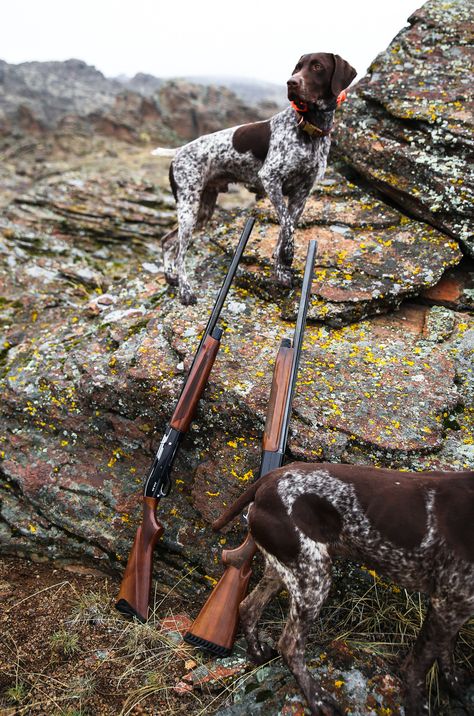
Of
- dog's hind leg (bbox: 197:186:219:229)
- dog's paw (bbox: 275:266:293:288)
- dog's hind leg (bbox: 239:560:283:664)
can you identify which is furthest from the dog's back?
dog's hind leg (bbox: 197:186:219:229)

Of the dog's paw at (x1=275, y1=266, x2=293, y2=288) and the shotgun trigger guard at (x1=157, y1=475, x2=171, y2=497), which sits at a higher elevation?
the dog's paw at (x1=275, y1=266, x2=293, y2=288)

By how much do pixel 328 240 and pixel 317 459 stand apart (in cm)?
283

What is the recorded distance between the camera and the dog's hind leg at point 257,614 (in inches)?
143

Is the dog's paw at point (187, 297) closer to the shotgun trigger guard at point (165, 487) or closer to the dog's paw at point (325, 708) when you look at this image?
the shotgun trigger guard at point (165, 487)

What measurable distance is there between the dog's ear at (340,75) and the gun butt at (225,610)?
390 cm

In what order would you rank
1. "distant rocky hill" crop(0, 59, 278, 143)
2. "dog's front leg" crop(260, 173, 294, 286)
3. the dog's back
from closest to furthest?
1. the dog's back
2. "dog's front leg" crop(260, 173, 294, 286)
3. "distant rocky hill" crop(0, 59, 278, 143)

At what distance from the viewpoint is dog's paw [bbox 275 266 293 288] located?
560 cm

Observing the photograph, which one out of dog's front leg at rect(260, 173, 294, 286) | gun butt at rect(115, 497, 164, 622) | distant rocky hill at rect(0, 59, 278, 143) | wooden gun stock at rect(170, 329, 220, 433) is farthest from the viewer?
distant rocky hill at rect(0, 59, 278, 143)

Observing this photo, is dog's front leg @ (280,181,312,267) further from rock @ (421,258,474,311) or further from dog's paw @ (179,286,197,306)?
rock @ (421,258,474,311)

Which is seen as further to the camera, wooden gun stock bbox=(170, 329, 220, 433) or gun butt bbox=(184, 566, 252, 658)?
wooden gun stock bbox=(170, 329, 220, 433)

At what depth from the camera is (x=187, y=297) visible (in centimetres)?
577

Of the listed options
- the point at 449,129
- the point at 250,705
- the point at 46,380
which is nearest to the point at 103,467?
the point at 46,380

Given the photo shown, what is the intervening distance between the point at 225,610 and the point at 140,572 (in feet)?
2.73

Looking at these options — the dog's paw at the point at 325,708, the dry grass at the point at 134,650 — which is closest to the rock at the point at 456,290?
the dry grass at the point at 134,650
